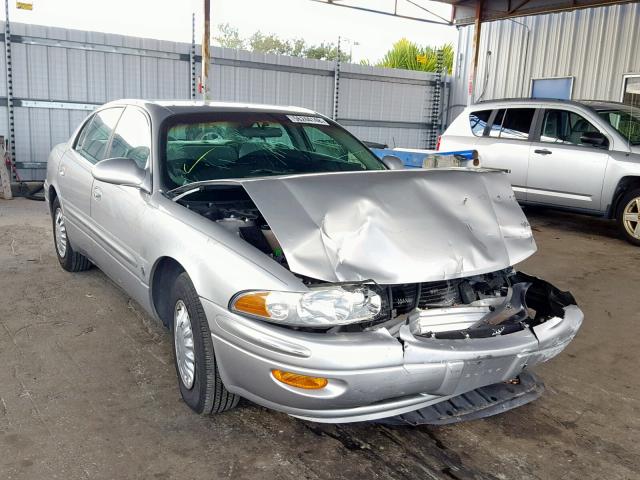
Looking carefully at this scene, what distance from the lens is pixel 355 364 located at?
2.27 m

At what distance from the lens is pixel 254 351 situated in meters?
2.41

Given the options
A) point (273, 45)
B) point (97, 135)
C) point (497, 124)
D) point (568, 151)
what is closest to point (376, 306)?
point (97, 135)

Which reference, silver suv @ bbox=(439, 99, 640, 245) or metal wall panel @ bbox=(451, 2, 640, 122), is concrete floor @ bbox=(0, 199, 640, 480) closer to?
silver suv @ bbox=(439, 99, 640, 245)

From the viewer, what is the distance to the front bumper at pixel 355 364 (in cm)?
229

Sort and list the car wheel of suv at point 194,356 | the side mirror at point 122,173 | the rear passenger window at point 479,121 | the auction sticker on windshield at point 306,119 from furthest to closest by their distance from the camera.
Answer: the rear passenger window at point 479,121 < the auction sticker on windshield at point 306,119 < the side mirror at point 122,173 < the car wheel of suv at point 194,356

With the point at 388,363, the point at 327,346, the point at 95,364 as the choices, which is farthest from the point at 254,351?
the point at 95,364

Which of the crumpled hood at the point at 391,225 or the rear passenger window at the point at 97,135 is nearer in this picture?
the crumpled hood at the point at 391,225

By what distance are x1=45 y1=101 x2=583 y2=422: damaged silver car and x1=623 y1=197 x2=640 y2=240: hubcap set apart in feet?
15.7

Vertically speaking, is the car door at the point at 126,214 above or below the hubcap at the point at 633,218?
above

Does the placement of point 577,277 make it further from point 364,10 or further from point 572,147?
point 364,10

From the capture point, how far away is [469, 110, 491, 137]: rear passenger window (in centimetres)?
894

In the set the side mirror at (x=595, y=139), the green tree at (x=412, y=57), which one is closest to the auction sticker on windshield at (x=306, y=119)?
the side mirror at (x=595, y=139)

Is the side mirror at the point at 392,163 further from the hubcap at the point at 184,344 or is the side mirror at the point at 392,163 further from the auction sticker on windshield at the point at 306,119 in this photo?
the hubcap at the point at 184,344

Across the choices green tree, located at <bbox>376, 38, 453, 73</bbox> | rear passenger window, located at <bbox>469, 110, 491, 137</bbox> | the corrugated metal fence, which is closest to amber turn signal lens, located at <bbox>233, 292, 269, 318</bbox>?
rear passenger window, located at <bbox>469, 110, 491, 137</bbox>
